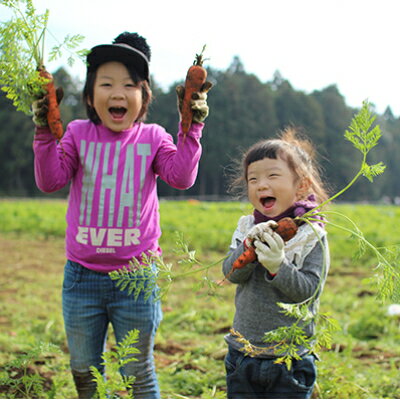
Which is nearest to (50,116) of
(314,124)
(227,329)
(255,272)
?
(255,272)

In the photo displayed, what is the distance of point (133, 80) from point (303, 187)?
85 centimetres

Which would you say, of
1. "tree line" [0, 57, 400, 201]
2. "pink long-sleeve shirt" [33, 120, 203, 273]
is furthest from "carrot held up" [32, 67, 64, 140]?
"tree line" [0, 57, 400, 201]

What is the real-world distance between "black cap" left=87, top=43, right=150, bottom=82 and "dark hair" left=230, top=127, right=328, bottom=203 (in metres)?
0.61

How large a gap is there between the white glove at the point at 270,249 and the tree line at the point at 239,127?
116ft

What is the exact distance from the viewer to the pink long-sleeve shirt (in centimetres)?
215

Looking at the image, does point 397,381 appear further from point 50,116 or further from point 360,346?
point 50,116

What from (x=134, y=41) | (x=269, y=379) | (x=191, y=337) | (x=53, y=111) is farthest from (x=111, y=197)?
(x=191, y=337)

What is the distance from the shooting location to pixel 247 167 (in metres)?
2.01

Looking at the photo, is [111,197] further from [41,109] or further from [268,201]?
[268,201]

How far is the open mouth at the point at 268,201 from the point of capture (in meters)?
1.88

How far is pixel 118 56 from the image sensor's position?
213 centimetres

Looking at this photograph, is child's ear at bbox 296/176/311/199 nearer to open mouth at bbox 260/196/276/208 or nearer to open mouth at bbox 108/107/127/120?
open mouth at bbox 260/196/276/208

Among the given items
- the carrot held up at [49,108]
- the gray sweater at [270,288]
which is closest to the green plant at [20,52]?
the carrot held up at [49,108]

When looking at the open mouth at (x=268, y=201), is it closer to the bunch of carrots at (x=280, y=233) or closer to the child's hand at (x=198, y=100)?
the bunch of carrots at (x=280, y=233)
